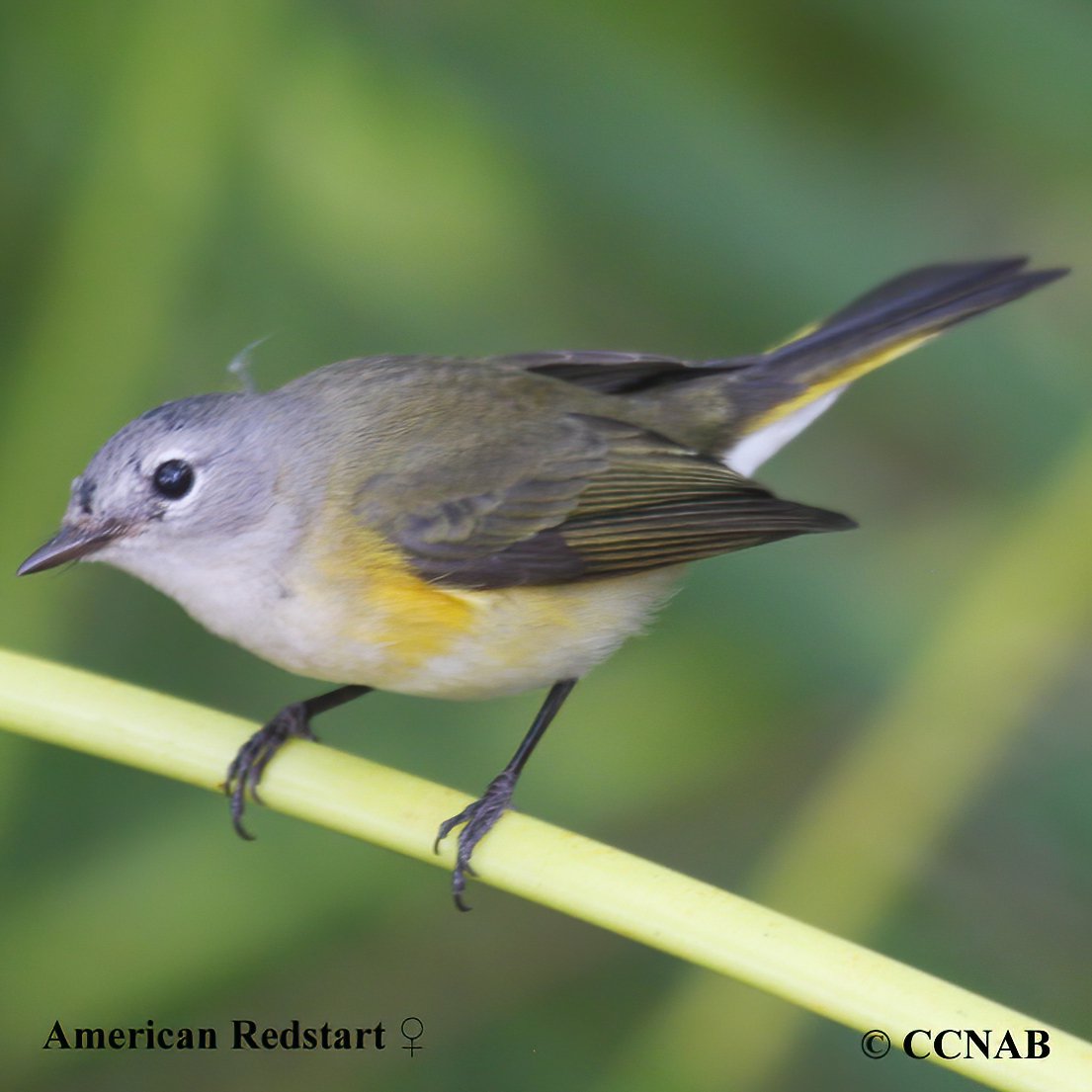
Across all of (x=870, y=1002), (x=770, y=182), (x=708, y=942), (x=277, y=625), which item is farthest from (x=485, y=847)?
(x=770, y=182)

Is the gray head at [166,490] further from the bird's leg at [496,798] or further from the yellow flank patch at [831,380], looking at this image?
the yellow flank patch at [831,380]

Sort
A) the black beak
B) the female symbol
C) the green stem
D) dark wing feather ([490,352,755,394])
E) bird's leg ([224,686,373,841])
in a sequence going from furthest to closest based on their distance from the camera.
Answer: dark wing feather ([490,352,755,394]), the female symbol, bird's leg ([224,686,373,841]), the black beak, the green stem

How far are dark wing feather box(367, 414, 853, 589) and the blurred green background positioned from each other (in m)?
0.14

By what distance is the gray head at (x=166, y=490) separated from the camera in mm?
2322

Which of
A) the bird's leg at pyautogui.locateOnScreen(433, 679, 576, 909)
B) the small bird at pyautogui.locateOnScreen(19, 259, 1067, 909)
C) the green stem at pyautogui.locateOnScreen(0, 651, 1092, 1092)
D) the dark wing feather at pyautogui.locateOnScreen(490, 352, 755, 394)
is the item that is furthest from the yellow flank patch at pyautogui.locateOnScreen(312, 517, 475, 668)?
the dark wing feather at pyautogui.locateOnScreen(490, 352, 755, 394)

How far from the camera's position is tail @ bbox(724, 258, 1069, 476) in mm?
2953

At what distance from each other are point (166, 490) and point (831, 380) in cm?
137

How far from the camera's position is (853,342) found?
3.05 m

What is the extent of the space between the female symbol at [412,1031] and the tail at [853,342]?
4.10ft

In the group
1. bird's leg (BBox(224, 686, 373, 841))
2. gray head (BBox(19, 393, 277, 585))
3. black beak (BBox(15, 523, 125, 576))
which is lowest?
bird's leg (BBox(224, 686, 373, 841))

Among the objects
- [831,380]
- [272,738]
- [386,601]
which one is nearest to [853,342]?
[831,380]

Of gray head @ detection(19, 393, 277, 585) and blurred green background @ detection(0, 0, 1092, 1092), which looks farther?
blurred green background @ detection(0, 0, 1092, 1092)

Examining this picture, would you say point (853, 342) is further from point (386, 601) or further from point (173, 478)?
point (173, 478)

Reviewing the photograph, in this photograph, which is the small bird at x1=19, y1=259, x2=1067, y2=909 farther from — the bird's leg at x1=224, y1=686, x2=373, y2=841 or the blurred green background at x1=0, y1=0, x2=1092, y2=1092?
the blurred green background at x1=0, y1=0, x2=1092, y2=1092
